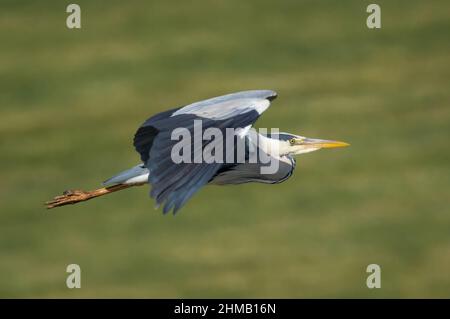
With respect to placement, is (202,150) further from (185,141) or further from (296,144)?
(296,144)

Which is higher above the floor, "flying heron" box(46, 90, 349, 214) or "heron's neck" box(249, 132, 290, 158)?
"heron's neck" box(249, 132, 290, 158)

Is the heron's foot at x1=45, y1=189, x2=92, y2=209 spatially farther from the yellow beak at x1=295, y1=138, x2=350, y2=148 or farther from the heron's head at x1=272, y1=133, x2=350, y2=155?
the yellow beak at x1=295, y1=138, x2=350, y2=148

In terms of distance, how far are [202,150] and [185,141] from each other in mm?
131

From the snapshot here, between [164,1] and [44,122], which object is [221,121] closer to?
[44,122]

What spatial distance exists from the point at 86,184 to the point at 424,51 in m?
4.79

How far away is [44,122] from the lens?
14406mm

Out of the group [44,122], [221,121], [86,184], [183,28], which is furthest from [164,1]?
[221,121]

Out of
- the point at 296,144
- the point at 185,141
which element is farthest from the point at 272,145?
the point at 185,141

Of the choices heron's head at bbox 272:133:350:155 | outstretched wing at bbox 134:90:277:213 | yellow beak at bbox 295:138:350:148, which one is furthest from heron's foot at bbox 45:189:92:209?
yellow beak at bbox 295:138:350:148

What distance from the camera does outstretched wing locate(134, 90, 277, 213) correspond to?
261 inches

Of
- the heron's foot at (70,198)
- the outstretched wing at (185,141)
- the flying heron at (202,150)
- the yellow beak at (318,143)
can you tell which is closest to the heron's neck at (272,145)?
the flying heron at (202,150)

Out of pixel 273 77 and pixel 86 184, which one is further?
pixel 273 77

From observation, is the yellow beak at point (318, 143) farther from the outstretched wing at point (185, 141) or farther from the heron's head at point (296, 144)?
the outstretched wing at point (185, 141)

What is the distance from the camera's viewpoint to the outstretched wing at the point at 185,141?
6.63m
